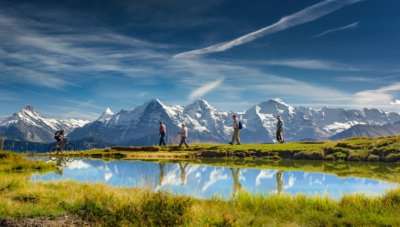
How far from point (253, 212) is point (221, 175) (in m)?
14.7

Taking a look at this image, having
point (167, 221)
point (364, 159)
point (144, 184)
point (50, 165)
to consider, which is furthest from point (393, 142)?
point (167, 221)

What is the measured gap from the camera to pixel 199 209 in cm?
1686

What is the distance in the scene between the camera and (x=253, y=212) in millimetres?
17453

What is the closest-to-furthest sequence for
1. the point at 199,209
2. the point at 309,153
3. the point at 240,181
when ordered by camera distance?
the point at 199,209 < the point at 240,181 < the point at 309,153

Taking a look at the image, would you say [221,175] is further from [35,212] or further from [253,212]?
[35,212]

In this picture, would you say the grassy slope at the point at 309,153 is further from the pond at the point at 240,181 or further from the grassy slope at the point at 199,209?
the grassy slope at the point at 199,209

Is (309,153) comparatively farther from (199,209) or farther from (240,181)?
(199,209)

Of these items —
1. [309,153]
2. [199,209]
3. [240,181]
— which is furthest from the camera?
[309,153]

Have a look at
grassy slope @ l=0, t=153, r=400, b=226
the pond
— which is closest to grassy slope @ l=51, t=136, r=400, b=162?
the pond

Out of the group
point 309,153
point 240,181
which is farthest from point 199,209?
point 309,153

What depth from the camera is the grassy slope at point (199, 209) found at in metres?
15.5

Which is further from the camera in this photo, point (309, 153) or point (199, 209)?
point (309, 153)

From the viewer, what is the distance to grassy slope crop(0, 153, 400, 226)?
15.5 m

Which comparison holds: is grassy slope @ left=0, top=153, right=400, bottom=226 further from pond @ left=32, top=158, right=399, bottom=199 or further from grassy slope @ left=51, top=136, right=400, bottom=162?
grassy slope @ left=51, top=136, right=400, bottom=162
